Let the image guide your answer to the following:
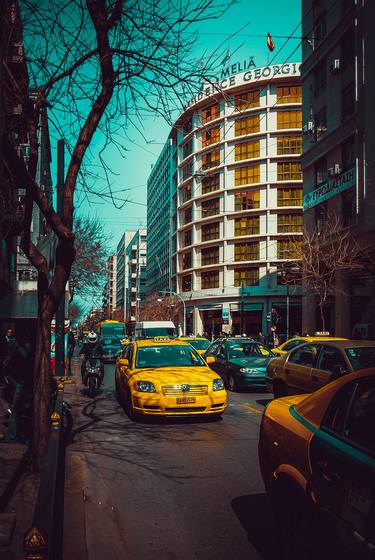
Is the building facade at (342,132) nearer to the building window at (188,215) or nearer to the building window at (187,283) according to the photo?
the building window at (187,283)

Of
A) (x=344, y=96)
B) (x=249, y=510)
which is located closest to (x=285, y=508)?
(x=249, y=510)

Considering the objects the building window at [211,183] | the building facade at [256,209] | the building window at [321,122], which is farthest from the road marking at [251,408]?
the building window at [211,183]

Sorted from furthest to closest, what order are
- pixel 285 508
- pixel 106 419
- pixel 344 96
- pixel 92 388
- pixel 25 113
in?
pixel 344 96 < pixel 92 388 < pixel 106 419 < pixel 25 113 < pixel 285 508

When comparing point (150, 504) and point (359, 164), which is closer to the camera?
point (150, 504)

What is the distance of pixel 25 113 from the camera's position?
7016 mm

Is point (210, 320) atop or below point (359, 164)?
below

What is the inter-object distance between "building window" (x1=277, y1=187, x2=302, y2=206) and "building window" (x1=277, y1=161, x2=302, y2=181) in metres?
1.15

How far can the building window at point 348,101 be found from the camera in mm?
29109

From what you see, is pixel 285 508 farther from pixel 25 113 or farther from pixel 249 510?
pixel 25 113

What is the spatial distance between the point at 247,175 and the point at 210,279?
1347 cm

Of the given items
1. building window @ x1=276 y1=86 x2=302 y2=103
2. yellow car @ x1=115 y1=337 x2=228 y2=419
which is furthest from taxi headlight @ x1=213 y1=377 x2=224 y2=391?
building window @ x1=276 y1=86 x2=302 y2=103

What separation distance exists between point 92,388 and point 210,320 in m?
51.3

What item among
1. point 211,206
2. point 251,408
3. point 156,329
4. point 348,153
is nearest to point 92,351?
point 251,408

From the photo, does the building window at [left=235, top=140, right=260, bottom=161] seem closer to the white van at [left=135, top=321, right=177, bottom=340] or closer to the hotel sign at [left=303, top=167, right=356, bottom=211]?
the hotel sign at [left=303, top=167, right=356, bottom=211]
